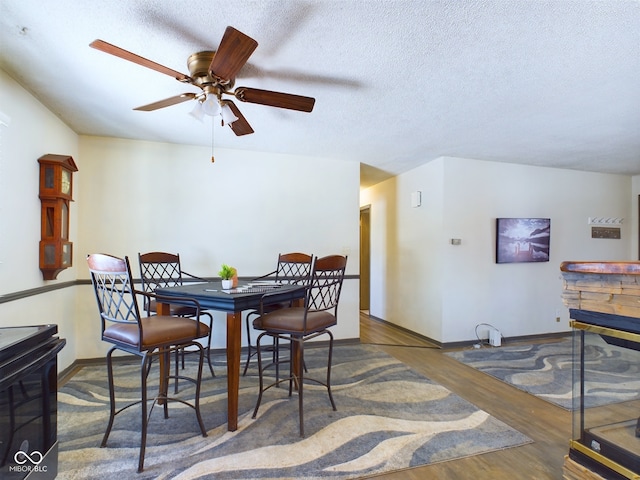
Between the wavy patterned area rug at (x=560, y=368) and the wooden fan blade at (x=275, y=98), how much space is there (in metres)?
1.99

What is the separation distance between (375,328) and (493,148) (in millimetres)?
3014

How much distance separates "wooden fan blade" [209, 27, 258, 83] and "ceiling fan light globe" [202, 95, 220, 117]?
0.16m

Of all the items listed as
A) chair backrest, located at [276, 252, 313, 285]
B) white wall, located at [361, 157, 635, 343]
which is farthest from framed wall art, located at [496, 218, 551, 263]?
chair backrest, located at [276, 252, 313, 285]

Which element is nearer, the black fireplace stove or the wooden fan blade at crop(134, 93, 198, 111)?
A: the black fireplace stove

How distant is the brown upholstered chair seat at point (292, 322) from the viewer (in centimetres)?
220

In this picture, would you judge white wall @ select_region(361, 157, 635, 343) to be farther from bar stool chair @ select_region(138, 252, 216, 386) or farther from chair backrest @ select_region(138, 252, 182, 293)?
chair backrest @ select_region(138, 252, 182, 293)

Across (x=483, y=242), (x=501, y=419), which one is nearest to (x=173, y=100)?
(x=501, y=419)

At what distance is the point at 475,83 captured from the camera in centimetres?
228

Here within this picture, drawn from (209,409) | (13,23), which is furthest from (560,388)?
(13,23)

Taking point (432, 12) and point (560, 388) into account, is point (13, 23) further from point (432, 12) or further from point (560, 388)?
point (560, 388)

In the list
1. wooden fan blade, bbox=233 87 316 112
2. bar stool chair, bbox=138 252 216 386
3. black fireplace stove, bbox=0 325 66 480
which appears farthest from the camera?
bar stool chair, bbox=138 252 216 386

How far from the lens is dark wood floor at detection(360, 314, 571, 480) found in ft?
5.82

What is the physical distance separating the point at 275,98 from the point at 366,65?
0.62 m

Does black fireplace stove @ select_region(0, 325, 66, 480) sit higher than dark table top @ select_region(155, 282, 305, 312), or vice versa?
dark table top @ select_region(155, 282, 305, 312)
